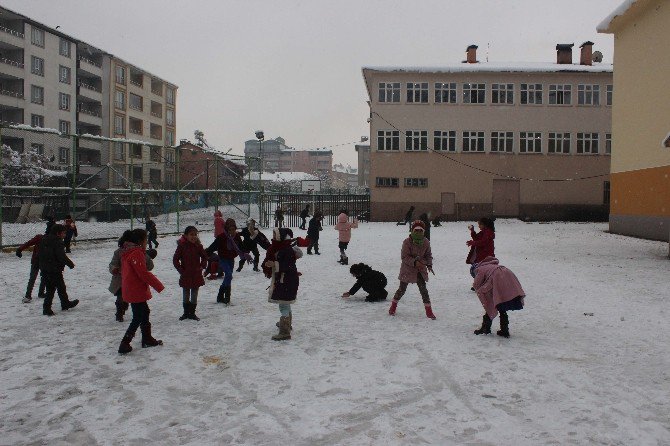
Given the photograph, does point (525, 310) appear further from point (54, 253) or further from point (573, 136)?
point (573, 136)

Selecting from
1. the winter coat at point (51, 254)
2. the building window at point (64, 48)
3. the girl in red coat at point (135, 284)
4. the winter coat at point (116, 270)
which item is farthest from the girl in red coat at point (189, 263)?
the building window at point (64, 48)

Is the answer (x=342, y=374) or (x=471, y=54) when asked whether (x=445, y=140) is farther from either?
(x=342, y=374)

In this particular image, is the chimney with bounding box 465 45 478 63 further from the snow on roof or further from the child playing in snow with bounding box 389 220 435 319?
the child playing in snow with bounding box 389 220 435 319

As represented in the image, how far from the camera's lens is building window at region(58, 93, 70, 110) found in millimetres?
46350

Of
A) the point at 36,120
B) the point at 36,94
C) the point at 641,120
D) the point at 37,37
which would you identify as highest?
the point at 37,37

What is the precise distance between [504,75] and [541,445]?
38.7 metres

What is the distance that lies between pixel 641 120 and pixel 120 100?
48470 mm

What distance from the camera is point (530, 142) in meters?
38.7

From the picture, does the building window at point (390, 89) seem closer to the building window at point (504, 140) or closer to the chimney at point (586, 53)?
the building window at point (504, 140)

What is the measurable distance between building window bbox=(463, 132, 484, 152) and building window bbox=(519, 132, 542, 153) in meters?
3.03

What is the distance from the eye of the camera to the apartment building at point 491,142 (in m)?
38.4

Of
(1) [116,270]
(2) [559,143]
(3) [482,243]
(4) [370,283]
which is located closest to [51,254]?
(1) [116,270]

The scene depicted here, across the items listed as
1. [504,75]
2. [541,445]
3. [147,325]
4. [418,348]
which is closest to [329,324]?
[418,348]

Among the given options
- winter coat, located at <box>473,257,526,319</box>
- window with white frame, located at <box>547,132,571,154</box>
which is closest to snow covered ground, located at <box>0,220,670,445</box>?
winter coat, located at <box>473,257,526,319</box>
